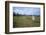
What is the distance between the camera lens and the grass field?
4.60 ft

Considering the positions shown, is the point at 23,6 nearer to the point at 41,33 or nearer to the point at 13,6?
the point at 13,6

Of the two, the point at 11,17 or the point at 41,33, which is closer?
the point at 11,17

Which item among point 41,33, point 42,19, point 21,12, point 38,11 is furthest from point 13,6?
point 41,33

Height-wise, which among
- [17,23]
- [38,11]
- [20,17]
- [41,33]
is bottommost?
[41,33]

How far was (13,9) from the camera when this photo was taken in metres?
1.39

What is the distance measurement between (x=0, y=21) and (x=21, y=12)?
0.38 meters

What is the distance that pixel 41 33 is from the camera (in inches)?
58.7

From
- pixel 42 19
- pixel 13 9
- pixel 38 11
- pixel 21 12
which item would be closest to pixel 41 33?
pixel 42 19

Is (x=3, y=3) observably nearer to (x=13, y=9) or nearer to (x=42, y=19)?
(x=13, y=9)

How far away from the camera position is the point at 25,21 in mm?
1434

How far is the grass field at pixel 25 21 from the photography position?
1402mm

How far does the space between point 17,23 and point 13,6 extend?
0.29 metres

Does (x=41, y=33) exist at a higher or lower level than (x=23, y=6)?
lower

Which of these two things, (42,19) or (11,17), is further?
(42,19)
